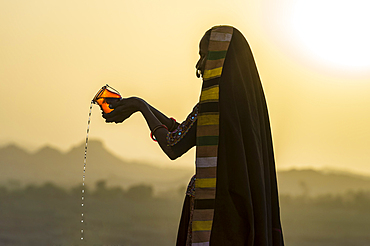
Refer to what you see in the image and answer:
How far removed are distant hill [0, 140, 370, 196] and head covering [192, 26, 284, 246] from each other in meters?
1.67

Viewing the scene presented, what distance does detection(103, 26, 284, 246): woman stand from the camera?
39.4 inches

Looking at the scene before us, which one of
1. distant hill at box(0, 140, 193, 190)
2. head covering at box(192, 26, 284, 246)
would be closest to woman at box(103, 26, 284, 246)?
head covering at box(192, 26, 284, 246)

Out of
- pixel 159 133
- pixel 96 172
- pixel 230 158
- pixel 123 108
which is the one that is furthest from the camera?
pixel 96 172

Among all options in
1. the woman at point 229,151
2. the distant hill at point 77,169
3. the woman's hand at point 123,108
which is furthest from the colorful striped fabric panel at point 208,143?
the distant hill at point 77,169

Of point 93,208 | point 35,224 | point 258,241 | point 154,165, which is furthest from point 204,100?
point 35,224

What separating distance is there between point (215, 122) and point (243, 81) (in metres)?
0.15

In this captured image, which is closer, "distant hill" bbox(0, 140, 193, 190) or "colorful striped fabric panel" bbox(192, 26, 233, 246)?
"colorful striped fabric panel" bbox(192, 26, 233, 246)

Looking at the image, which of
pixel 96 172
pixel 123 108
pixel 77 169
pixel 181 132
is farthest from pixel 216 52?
pixel 77 169

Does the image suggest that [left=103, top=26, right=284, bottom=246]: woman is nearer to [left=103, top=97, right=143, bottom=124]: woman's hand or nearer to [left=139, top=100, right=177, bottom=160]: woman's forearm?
[left=139, top=100, right=177, bottom=160]: woman's forearm

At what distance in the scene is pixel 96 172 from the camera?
2695 millimetres

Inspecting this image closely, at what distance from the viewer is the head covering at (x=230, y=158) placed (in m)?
1.00

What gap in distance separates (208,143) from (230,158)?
74mm

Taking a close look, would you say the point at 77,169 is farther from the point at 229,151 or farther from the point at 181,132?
the point at 229,151

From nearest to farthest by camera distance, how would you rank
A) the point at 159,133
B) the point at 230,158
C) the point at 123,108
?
the point at 230,158
the point at 159,133
the point at 123,108
